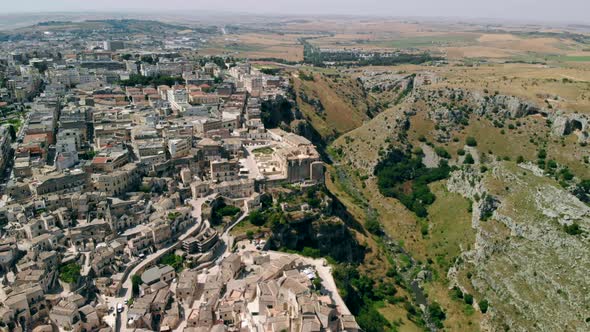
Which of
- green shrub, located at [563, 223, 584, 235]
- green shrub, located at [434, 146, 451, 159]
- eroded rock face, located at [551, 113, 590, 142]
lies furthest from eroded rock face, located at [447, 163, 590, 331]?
eroded rock face, located at [551, 113, 590, 142]

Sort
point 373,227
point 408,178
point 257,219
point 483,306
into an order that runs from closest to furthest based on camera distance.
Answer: point 483,306
point 257,219
point 373,227
point 408,178

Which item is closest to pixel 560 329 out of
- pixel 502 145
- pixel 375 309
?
pixel 375 309

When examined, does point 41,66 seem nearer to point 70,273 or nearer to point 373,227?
point 70,273

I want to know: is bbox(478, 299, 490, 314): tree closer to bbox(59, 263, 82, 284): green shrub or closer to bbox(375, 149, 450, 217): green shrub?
bbox(375, 149, 450, 217): green shrub

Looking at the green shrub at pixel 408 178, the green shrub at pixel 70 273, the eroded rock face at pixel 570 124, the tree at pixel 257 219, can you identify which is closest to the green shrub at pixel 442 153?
the green shrub at pixel 408 178

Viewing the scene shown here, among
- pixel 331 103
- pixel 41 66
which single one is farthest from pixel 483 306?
pixel 41 66

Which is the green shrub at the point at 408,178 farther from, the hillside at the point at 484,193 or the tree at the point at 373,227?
the tree at the point at 373,227

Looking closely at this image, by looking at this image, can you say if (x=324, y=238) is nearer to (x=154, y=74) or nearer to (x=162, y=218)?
(x=162, y=218)
